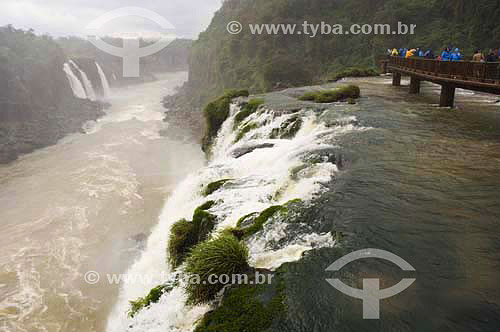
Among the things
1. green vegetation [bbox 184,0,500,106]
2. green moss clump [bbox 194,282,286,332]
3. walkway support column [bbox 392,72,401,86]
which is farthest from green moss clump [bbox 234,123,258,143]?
green vegetation [bbox 184,0,500,106]

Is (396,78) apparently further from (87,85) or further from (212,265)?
(87,85)

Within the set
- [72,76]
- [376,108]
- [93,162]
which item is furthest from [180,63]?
[376,108]

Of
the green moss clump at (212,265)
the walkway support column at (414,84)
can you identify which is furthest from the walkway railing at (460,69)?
the green moss clump at (212,265)

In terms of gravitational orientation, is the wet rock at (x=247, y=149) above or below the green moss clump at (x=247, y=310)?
Answer: above

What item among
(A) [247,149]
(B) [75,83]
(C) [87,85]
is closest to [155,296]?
(A) [247,149]

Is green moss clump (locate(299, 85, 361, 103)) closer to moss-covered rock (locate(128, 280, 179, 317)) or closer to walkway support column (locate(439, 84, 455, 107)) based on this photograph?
walkway support column (locate(439, 84, 455, 107))

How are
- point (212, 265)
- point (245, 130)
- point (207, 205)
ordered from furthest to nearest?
point (245, 130)
point (207, 205)
point (212, 265)

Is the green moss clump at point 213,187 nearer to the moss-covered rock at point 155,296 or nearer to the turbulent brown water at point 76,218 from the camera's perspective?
the moss-covered rock at point 155,296
